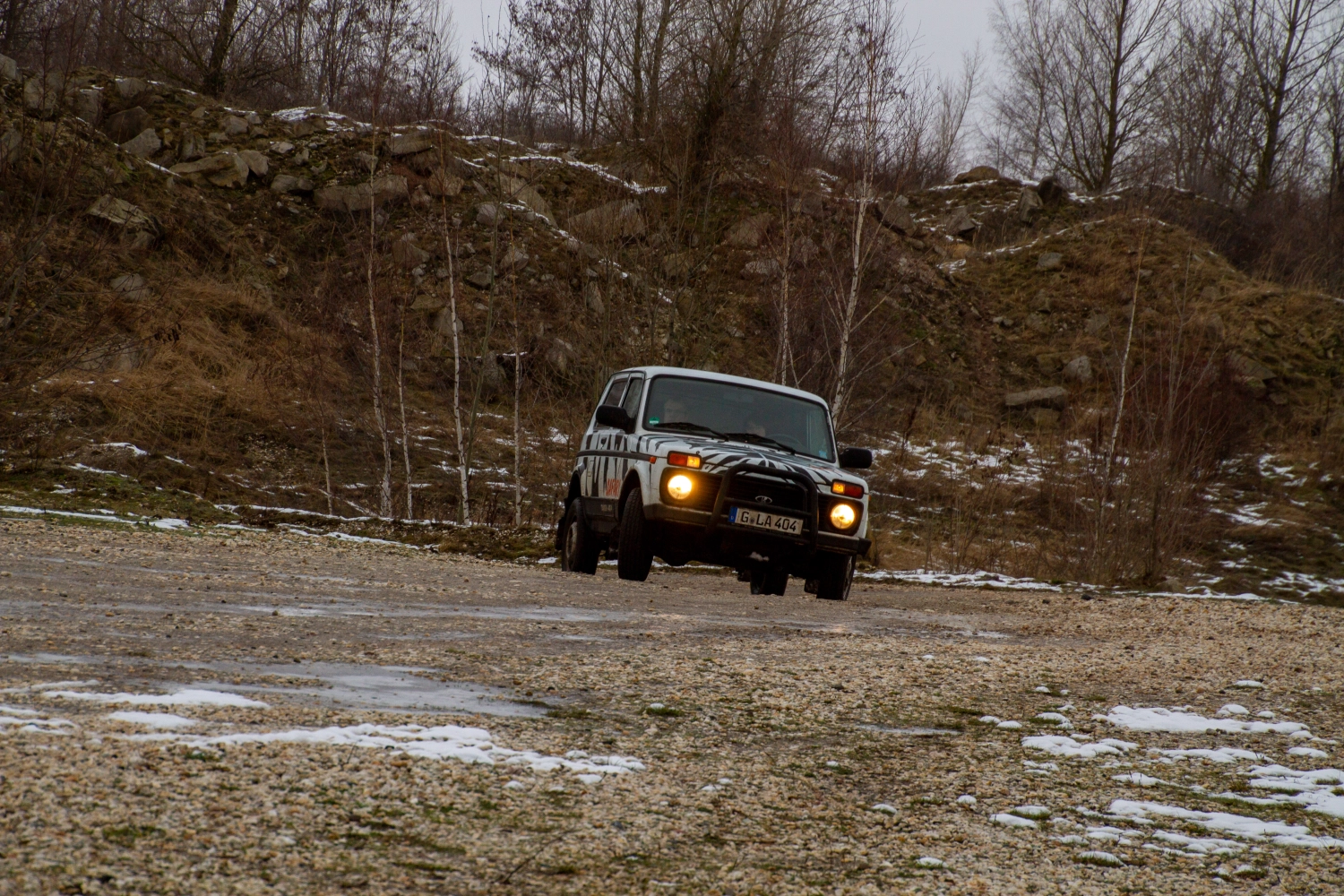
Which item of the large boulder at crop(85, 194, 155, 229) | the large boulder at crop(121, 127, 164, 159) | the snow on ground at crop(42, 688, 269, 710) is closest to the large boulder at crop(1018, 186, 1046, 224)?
the large boulder at crop(121, 127, 164, 159)

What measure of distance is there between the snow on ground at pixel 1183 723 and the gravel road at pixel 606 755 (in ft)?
0.10

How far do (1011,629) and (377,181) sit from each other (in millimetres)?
22878

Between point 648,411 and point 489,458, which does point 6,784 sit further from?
point 489,458

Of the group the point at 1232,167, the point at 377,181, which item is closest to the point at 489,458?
the point at 377,181

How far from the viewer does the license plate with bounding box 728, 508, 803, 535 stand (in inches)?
365

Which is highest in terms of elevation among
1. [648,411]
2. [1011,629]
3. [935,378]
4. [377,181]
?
[377,181]

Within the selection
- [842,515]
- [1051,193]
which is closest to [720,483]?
[842,515]

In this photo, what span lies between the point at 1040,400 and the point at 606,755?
3004 centimetres

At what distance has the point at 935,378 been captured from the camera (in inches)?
1284

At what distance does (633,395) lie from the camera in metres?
10.9

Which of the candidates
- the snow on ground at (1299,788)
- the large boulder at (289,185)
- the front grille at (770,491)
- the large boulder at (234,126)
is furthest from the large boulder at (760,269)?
the snow on ground at (1299,788)

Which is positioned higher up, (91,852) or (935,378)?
(935,378)

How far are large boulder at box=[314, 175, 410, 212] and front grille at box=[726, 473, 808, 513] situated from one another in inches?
790

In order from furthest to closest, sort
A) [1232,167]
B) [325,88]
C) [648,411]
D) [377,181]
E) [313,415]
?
1. [1232,167]
2. [325,88]
3. [377,181]
4. [313,415]
5. [648,411]
